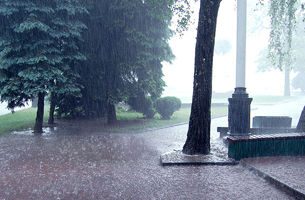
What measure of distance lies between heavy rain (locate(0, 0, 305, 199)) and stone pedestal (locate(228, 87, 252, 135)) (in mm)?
27

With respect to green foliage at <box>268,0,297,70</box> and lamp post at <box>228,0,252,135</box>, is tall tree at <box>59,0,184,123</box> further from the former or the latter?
lamp post at <box>228,0,252,135</box>

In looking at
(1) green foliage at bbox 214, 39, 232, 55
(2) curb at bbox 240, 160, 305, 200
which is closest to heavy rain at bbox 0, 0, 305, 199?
(2) curb at bbox 240, 160, 305, 200

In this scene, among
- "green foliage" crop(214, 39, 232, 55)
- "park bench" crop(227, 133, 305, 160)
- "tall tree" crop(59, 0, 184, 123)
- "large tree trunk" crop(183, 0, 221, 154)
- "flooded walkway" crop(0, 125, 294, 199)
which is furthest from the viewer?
"green foliage" crop(214, 39, 232, 55)

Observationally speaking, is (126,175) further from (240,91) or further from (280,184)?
(240,91)

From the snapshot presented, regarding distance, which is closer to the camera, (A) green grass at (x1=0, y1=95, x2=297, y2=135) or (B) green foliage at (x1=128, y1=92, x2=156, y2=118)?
(A) green grass at (x1=0, y1=95, x2=297, y2=135)

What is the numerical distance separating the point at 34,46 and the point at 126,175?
676cm

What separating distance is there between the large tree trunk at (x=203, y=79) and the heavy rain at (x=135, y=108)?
0.08 ft

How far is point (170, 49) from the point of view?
15.2m

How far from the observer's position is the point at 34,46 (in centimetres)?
1005

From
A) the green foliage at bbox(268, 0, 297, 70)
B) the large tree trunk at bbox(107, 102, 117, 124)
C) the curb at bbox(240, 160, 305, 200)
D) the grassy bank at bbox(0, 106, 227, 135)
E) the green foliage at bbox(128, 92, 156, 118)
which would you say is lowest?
the curb at bbox(240, 160, 305, 200)

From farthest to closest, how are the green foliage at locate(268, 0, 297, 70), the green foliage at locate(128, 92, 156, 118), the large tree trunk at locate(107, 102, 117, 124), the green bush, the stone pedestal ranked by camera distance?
the green bush < the green foliage at locate(128, 92, 156, 118) < the large tree trunk at locate(107, 102, 117, 124) < the green foliage at locate(268, 0, 297, 70) < the stone pedestal

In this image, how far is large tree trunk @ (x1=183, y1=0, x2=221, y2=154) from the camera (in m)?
6.93

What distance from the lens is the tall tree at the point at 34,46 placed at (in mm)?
9820

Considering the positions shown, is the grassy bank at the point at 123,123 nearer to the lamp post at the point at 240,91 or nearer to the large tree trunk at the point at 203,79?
the lamp post at the point at 240,91
